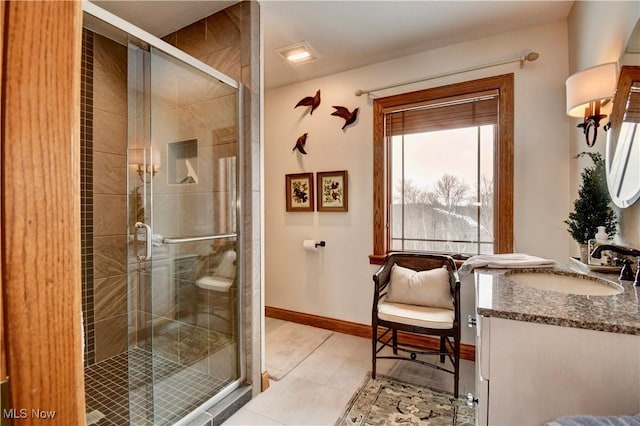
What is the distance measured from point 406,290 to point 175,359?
1651 millimetres

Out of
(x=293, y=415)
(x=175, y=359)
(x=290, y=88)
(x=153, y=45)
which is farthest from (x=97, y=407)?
(x=290, y=88)

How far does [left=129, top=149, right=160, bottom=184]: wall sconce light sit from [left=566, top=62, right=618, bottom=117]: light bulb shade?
2.39 m

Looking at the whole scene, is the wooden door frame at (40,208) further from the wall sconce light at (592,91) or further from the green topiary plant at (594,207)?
the green topiary plant at (594,207)

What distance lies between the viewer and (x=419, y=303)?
2.17 m

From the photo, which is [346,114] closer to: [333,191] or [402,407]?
[333,191]

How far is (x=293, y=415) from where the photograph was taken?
Result: 170 cm

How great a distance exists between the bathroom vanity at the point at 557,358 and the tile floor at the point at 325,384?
3.63 feet

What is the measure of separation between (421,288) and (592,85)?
151 centimetres

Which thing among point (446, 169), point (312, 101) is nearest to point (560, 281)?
point (446, 169)

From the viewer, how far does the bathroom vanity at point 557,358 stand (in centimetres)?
77

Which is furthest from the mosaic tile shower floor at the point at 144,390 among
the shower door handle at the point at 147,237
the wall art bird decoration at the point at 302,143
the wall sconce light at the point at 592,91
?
the wall sconce light at the point at 592,91

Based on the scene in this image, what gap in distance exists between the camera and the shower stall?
1761 mm

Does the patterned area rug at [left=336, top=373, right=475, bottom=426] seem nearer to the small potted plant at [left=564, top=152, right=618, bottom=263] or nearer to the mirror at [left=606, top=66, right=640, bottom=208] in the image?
the small potted plant at [left=564, top=152, right=618, bottom=263]

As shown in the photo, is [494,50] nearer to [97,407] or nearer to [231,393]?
[231,393]
